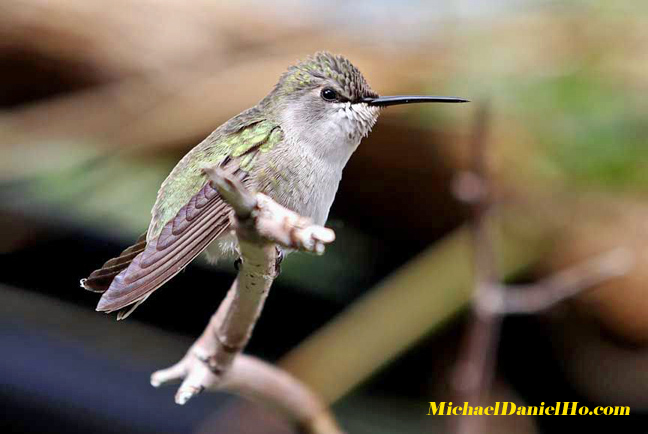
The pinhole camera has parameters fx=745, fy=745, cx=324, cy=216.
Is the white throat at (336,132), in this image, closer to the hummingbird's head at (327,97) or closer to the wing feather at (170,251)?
the hummingbird's head at (327,97)

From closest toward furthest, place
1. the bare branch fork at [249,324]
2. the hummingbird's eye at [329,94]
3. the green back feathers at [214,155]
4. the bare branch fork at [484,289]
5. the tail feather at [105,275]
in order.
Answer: the bare branch fork at [249,324]
the tail feather at [105,275]
the green back feathers at [214,155]
the hummingbird's eye at [329,94]
the bare branch fork at [484,289]

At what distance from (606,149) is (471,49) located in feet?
2.22

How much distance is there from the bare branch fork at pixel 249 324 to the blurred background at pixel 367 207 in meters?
0.91

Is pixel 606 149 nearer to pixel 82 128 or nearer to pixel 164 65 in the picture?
pixel 164 65

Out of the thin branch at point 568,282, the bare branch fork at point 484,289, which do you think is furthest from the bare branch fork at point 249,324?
the thin branch at point 568,282

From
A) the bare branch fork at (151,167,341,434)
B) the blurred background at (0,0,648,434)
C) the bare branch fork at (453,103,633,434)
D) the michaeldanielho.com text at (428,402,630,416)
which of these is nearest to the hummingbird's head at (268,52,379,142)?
the bare branch fork at (151,167,341,434)

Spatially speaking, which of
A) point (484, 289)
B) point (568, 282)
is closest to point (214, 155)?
point (484, 289)

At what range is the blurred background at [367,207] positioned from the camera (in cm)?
255

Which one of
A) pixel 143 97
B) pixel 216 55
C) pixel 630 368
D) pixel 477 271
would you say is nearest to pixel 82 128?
pixel 143 97

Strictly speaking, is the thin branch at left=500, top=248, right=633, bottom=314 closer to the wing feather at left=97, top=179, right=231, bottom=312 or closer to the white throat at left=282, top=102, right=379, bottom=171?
the white throat at left=282, top=102, right=379, bottom=171

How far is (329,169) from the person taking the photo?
3.66 feet

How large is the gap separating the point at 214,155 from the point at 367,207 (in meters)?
1.91

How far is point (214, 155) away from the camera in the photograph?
1034mm

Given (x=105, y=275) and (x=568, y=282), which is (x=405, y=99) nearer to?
(x=105, y=275)
